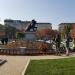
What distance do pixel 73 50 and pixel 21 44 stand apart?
6999 millimetres

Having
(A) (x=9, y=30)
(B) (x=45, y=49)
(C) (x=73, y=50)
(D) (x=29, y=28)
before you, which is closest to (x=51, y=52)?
(B) (x=45, y=49)

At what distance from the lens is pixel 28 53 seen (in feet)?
83.3

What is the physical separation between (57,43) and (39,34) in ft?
181

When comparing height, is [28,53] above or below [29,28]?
below

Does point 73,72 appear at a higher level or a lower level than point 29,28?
lower

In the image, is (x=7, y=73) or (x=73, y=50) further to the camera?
(x=73, y=50)

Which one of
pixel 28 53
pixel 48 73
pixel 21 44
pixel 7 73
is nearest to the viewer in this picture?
pixel 48 73

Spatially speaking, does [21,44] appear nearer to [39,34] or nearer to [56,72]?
[56,72]

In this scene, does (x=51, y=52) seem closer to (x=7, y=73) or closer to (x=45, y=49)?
(x=45, y=49)

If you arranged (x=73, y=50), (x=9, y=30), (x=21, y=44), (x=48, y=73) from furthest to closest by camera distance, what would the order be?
(x=9, y=30), (x=21, y=44), (x=73, y=50), (x=48, y=73)

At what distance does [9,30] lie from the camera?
9956cm

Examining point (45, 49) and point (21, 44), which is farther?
point (21, 44)

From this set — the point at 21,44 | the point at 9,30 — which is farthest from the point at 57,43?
the point at 9,30

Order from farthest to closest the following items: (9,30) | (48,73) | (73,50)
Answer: (9,30)
(73,50)
(48,73)
